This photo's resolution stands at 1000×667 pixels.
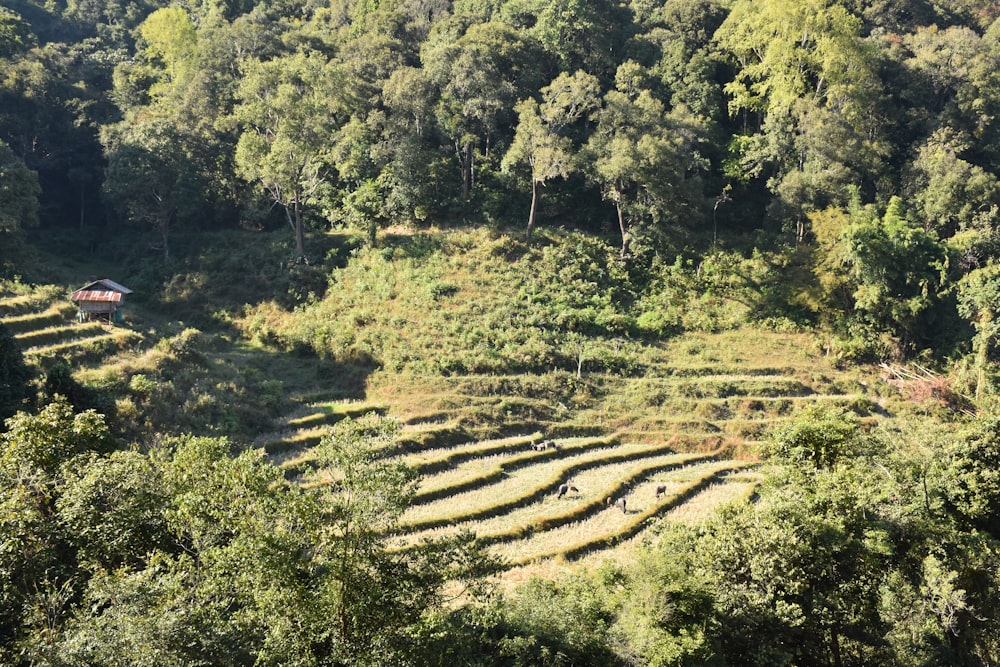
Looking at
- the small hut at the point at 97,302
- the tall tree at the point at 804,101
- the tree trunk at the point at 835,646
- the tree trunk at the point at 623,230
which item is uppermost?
the tall tree at the point at 804,101

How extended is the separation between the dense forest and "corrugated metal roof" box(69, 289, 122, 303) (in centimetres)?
365

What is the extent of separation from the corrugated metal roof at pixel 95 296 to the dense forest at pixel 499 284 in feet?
12.0

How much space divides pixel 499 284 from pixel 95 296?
22.9m

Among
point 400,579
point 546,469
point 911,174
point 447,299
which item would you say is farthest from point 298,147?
point 911,174

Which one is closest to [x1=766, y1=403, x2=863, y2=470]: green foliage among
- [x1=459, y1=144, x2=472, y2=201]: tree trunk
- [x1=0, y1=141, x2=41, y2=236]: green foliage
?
[x1=459, y1=144, x2=472, y2=201]: tree trunk

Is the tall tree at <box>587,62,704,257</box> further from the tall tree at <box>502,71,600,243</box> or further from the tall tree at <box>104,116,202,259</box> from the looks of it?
the tall tree at <box>104,116,202,259</box>

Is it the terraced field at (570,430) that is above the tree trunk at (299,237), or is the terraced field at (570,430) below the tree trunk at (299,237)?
below

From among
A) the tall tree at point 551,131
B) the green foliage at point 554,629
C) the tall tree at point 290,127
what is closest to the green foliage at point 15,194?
the tall tree at point 290,127

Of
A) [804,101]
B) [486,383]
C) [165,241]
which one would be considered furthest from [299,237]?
[804,101]

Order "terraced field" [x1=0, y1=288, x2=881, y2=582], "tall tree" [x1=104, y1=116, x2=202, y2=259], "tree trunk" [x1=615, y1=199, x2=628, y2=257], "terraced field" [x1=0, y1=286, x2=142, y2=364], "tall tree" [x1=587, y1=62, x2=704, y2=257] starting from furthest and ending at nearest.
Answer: "tall tree" [x1=104, y1=116, x2=202, y2=259] → "tree trunk" [x1=615, y1=199, x2=628, y2=257] → "tall tree" [x1=587, y1=62, x2=704, y2=257] → "terraced field" [x1=0, y1=286, x2=142, y2=364] → "terraced field" [x1=0, y1=288, x2=881, y2=582]

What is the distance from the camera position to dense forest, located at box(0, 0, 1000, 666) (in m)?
13.2

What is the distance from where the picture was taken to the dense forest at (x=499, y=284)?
43.4 feet

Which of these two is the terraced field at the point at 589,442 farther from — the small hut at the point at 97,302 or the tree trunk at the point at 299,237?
the tree trunk at the point at 299,237

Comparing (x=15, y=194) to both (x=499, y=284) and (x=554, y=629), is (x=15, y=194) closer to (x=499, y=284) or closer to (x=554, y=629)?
(x=499, y=284)
